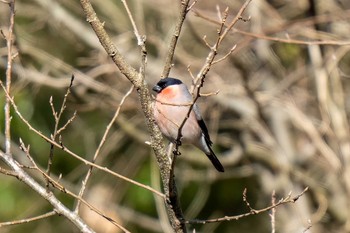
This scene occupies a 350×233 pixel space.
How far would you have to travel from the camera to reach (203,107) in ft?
21.2

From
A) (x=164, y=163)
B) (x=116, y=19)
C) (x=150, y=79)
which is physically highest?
(x=116, y=19)

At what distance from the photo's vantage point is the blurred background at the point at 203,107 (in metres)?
6.01

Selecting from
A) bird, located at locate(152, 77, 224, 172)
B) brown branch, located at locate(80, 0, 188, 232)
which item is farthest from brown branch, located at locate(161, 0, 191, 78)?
bird, located at locate(152, 77, 224, 172)

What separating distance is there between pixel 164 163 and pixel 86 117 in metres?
4.43

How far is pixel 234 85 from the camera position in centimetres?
626

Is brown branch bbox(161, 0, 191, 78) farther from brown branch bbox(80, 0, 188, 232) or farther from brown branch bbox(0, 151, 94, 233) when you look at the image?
brown branch bbox(0, 151, 94, 233)

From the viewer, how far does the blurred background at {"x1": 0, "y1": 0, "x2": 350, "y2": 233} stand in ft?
19.7

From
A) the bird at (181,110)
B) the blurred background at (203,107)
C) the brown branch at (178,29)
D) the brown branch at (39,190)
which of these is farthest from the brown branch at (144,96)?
the blurred background at (203,107)

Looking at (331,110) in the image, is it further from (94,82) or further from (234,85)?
(94,82)

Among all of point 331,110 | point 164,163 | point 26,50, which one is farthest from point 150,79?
point 164,163

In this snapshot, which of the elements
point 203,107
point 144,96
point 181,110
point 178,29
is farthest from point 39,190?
point 203,107

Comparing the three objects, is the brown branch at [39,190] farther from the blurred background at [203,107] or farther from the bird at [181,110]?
the blurred background at [203,107]

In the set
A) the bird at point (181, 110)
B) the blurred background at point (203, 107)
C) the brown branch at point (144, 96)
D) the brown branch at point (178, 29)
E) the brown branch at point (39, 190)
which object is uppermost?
the blurred background at point (203, 107)

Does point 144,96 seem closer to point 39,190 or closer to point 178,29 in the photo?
point 178,29
